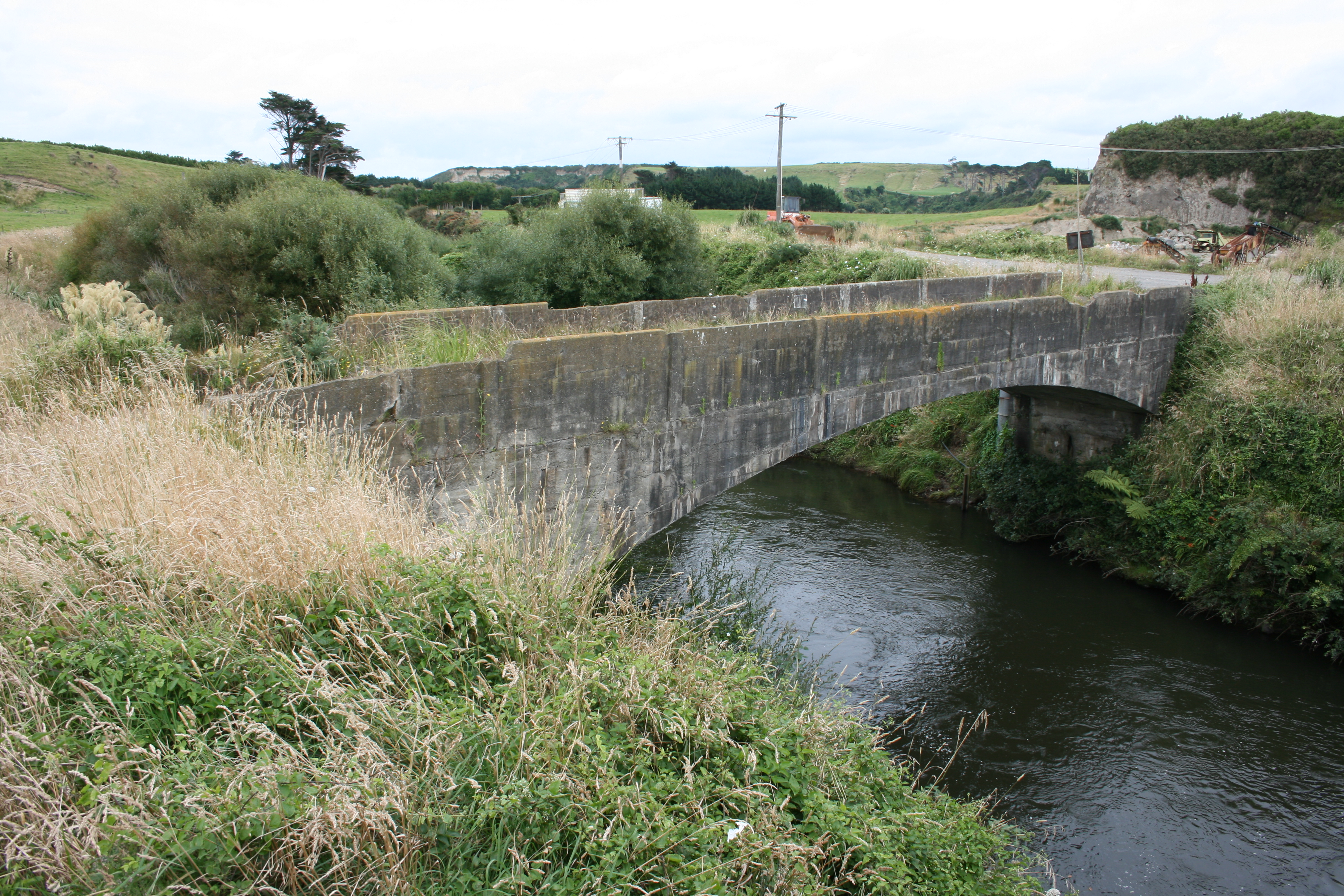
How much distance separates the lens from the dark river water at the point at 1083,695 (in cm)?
677

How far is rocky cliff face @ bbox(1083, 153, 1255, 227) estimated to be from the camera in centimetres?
3088

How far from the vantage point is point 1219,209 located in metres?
31.2

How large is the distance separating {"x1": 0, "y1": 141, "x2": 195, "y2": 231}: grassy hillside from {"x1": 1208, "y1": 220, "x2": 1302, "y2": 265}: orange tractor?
A: 2966 cm

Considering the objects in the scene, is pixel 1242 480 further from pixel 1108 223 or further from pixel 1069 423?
pixel 1108 223

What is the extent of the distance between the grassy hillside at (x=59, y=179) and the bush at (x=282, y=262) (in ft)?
43.4

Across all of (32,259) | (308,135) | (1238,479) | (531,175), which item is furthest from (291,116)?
(531,175)

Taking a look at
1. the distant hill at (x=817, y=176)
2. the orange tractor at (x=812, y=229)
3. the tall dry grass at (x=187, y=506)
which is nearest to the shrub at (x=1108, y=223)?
the orange tractor at (x=812, y=229)

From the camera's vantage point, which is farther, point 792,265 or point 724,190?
point 724,190

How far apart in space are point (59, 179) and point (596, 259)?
2746cm

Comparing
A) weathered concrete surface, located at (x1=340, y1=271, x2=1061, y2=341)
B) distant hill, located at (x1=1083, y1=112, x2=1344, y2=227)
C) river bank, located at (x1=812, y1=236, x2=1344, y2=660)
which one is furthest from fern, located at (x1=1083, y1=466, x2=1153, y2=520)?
distant hill, located at (x1=1083, y1=112, x2=1344, y2=227)

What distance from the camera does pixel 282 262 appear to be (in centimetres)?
1289

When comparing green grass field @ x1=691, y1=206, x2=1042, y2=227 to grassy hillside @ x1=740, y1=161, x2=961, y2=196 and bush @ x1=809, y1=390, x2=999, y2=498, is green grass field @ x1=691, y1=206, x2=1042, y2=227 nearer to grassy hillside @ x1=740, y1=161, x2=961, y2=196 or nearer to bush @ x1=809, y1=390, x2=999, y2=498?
bush @ x1=809, y1=390, x2=999, y2=498

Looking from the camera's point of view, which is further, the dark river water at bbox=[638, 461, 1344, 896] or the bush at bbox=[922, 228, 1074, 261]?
the bush at bbox=[922, 228, 1074, 261]

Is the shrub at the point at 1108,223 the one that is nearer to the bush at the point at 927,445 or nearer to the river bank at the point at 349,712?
the bush at the point at 927,445
